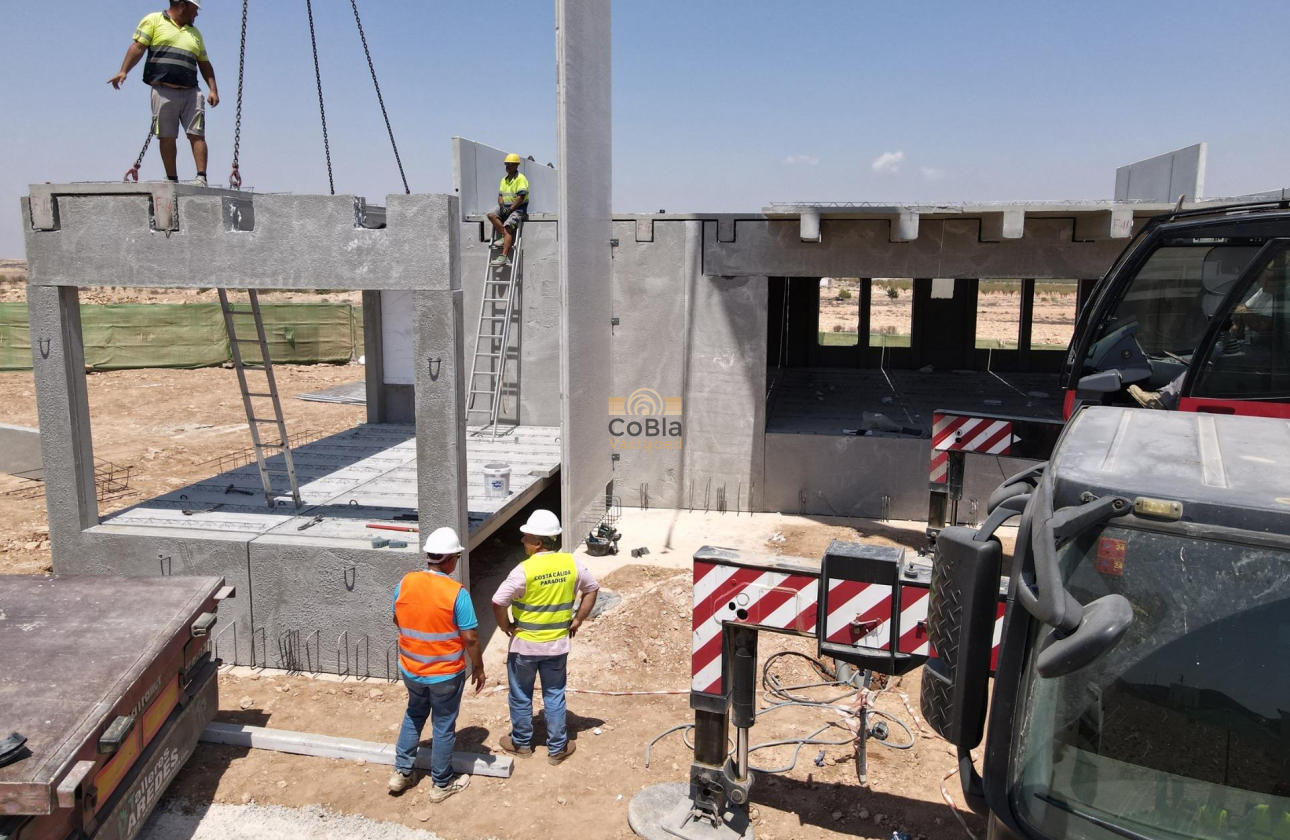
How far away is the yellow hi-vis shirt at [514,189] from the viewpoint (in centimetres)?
1173

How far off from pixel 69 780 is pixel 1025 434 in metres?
8.34

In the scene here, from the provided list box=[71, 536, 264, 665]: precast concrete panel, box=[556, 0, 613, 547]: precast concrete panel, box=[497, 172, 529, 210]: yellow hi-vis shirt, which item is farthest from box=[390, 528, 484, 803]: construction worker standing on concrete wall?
box=[497, 172, 529, 210]: yellow hi-vis shirt

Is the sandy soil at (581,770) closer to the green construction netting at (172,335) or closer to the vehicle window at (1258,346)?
the vehicle window at (1258,346)

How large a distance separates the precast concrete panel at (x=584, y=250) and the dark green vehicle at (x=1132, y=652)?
6.81 m

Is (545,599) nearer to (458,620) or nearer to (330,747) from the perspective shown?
(458,620)

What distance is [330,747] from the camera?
6.16 meters

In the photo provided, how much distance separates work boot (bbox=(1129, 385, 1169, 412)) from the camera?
684cm

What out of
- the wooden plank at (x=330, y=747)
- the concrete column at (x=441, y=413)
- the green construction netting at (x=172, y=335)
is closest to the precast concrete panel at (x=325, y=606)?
the concrete column at (x=441, y=413)

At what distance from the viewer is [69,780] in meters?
4.02

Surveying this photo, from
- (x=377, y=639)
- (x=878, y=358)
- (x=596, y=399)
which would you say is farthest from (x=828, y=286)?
(x=377, y=639)

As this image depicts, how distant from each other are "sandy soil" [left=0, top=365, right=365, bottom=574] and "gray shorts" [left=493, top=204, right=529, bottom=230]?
6346mm

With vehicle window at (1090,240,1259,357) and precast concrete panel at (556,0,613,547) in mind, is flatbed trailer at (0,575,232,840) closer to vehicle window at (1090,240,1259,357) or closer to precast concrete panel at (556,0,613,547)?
precast concrete panel at (556,0,613,547)

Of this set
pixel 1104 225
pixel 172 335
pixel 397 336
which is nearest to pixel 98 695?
pixel 397 336

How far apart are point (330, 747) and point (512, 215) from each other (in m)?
7.37
